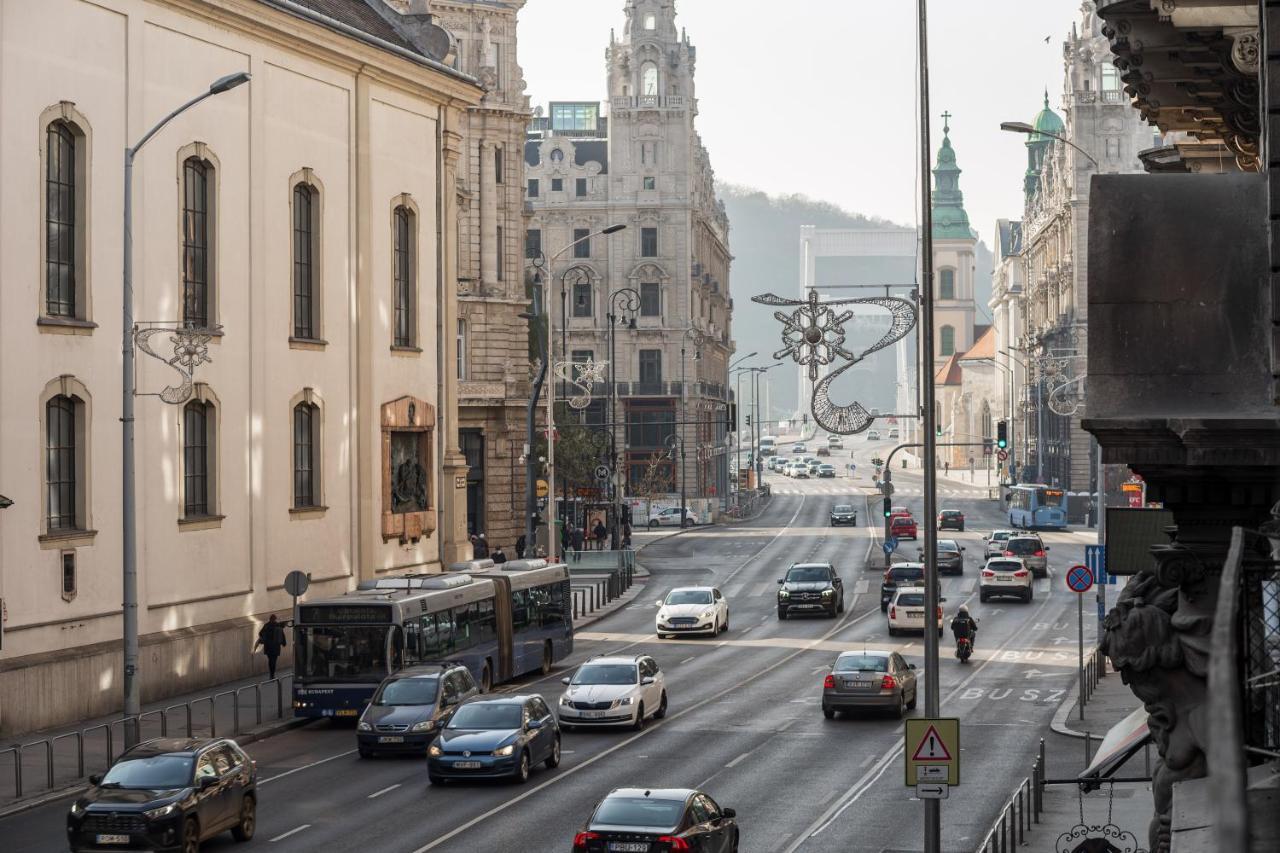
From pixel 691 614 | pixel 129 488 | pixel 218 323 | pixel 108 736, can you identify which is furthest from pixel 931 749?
pixel 691 614

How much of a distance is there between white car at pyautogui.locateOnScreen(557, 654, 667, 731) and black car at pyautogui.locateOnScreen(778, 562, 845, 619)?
857 inches

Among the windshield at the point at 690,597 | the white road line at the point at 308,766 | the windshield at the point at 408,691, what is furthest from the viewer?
the windshield at the point at 690,597

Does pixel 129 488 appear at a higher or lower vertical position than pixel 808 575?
higher

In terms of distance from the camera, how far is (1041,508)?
10212 centimetres

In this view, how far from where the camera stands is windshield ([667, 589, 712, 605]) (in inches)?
2100

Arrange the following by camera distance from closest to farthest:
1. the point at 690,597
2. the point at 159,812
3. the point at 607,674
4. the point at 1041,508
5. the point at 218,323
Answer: the point at 159,812
the point at 607,674
the point at 218,323
the point at 690,597
the point at 1041,508

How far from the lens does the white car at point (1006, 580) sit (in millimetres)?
62250

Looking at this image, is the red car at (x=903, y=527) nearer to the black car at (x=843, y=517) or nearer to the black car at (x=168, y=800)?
the black car at (x=843, y=517)

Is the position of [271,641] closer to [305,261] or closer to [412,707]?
[412,707]

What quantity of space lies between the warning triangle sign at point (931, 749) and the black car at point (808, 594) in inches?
1520

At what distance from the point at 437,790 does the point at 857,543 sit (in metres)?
64.3

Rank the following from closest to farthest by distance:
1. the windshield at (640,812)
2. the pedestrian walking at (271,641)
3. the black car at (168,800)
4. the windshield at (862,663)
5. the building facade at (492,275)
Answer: the windshield at (640,812), the black car at (168,800), the windshield at (862,663), the pedestrian walking at (271,641), the building facade at (492,275)

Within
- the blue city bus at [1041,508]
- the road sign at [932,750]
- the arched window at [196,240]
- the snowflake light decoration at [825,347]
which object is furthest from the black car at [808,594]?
the blue city bus at [1041,508]

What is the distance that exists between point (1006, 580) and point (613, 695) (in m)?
30.4
